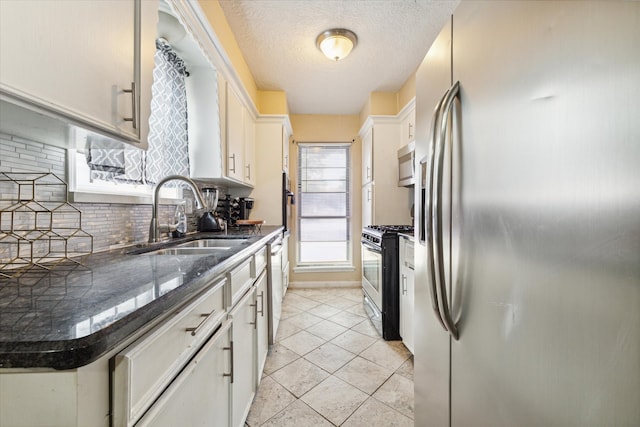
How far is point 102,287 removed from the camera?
0.63m

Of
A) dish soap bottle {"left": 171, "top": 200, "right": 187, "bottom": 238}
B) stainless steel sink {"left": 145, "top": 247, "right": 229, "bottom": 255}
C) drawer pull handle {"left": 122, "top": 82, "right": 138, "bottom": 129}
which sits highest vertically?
drawer pull handle {"left": 122, "top": 82, "right": 138, "bottom": 129}

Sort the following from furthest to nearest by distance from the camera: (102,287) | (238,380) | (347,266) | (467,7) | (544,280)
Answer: (347,266) < (238,380) < (467,7) < (102,287) < (544,280)

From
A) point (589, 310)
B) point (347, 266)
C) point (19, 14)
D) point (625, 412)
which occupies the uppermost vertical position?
point (19, 14)

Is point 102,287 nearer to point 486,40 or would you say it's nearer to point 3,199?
point 3,199

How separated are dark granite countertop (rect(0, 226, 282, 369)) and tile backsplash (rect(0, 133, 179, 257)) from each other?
343 millimetres

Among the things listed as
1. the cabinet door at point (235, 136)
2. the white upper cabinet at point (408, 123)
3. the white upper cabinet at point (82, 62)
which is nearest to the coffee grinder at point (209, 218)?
the cabinet door at point (235, 136)

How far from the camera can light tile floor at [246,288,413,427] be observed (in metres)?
1.45

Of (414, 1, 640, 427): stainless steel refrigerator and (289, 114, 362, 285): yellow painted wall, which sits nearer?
(414, 1, 640, 427): stainless steel refrigerator

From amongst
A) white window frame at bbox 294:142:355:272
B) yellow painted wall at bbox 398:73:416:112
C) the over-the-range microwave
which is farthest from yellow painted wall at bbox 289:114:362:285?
the over-the-range microwave

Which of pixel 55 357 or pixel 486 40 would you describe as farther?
pixel 486 40

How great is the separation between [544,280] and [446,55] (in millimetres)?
786

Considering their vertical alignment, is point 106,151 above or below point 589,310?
above

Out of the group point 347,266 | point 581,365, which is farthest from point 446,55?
point 347,266

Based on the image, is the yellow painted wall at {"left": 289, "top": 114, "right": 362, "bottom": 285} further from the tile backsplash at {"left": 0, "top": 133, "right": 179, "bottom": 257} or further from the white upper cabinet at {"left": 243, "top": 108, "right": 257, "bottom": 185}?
the tile backsplash at {"left": 0, "top": 133, "right": 179, "bottom": 257}
